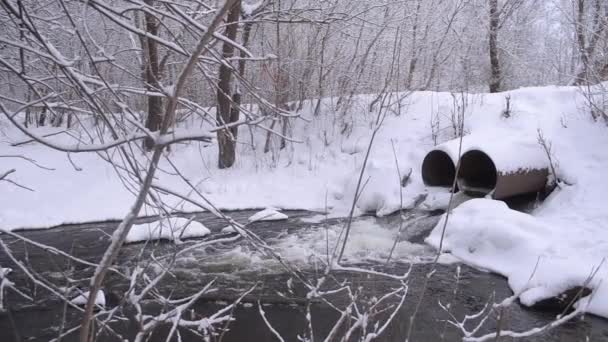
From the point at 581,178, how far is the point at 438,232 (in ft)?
9.45

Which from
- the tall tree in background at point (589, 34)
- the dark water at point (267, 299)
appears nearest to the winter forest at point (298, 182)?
the dark water at point (267, 299)

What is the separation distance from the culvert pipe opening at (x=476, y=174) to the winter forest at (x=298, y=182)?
4cm

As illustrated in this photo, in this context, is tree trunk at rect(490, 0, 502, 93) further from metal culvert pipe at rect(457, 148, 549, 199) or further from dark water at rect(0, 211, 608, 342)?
dark water at rect(0, 211, 608, 342)

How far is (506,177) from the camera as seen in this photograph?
8.15 meters

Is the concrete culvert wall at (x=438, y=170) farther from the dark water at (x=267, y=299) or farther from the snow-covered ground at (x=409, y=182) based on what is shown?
the dark water at (x=267, y=299)

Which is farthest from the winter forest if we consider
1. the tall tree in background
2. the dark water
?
the tall tree in background

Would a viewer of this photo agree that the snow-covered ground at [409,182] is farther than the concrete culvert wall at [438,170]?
No

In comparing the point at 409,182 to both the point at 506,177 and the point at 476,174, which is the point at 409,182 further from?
the point at 506,177

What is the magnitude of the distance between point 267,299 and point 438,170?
19.2 feet

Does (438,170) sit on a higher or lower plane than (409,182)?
higher

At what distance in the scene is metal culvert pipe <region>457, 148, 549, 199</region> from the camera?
8.16 metres

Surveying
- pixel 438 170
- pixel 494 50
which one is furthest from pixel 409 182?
pixel 494 50

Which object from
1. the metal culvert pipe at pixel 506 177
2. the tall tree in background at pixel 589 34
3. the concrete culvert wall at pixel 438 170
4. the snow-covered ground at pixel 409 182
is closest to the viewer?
the snow-covered ground at pixel 409 182

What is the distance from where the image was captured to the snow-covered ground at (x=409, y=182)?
644cm
